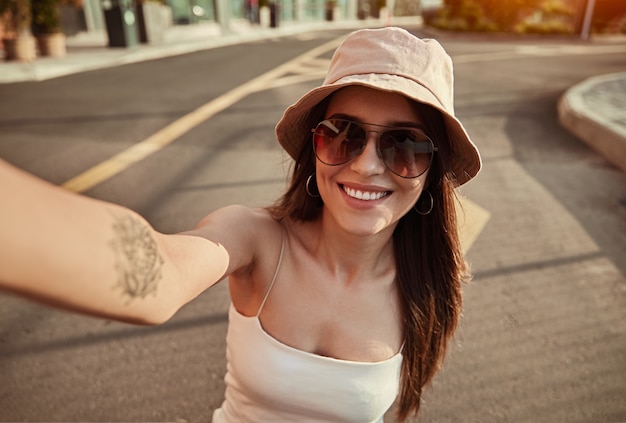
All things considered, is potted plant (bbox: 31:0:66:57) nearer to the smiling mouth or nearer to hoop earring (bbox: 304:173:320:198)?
hoop earring (bbox: 304:173:320:198)

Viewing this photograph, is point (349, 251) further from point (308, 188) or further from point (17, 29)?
point (17, 29)

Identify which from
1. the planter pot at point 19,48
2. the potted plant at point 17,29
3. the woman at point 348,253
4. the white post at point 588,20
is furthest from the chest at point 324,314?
the white post at point 588,20

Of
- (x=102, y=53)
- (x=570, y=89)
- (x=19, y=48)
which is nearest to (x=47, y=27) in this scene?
(x=19, y=48)

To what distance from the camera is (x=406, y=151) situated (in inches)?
53.2

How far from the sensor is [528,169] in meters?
5.15

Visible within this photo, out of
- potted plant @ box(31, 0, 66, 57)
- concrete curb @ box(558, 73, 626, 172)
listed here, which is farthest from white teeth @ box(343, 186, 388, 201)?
potted plant @ box(31, 0, 66, 57)

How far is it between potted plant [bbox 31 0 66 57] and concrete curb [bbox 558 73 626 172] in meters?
13.7

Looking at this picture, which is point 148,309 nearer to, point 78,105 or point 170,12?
point 78,105

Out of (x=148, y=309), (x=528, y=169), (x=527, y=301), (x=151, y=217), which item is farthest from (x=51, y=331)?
(x=528, y=169)

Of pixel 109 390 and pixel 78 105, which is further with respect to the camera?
pixel 78 105

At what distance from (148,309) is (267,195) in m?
3.51

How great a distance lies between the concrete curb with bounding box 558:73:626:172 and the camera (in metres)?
5.43

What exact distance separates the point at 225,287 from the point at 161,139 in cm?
337

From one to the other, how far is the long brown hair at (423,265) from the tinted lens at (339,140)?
16cm
